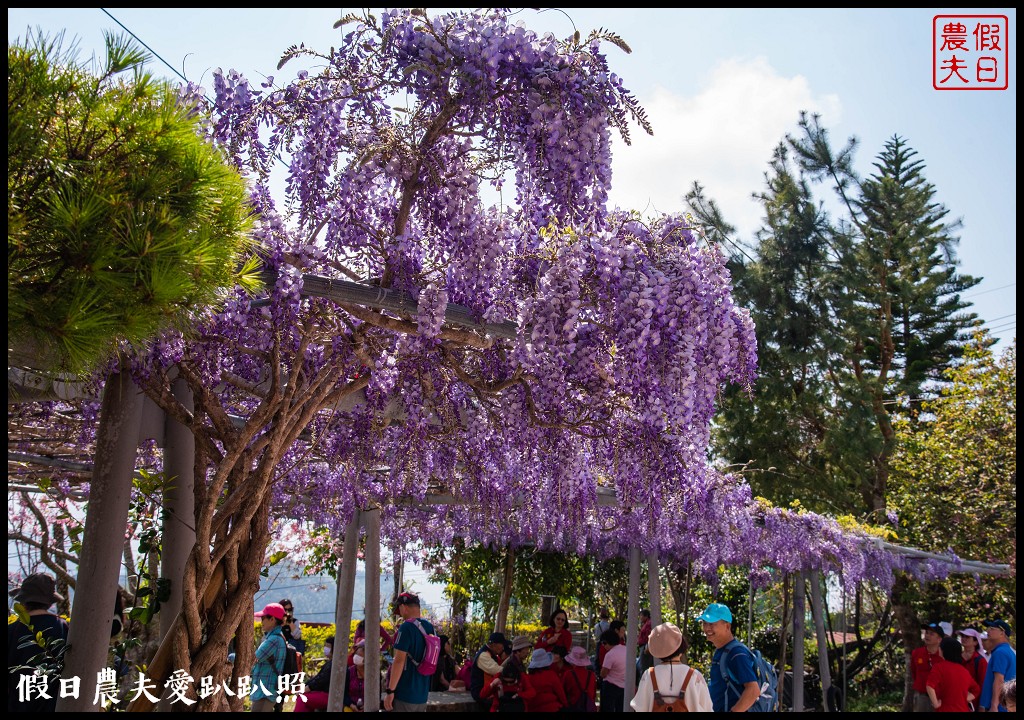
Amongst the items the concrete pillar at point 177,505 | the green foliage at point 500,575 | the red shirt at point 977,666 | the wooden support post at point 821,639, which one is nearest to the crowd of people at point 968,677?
the red shirt at point 977,666

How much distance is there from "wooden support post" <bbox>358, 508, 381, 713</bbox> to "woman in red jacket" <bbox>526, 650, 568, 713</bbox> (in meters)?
1.34

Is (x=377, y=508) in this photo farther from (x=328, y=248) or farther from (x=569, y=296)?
(x=569, y=296)

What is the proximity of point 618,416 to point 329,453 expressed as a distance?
2.33 metres

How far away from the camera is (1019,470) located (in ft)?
11.9

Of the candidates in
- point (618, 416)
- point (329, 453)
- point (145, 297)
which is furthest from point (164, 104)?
point (329, 453)

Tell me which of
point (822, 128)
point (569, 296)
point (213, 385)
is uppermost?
point (822, 128)

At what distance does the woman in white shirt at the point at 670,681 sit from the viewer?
12.4 ft

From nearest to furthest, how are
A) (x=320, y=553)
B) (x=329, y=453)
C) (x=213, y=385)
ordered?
(x=213, y=385)
(x=329, y=453)
(x=320, y=553)

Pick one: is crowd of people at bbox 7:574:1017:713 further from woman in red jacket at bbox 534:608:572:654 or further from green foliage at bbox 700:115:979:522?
green foliage at bbox 700:115:979:522

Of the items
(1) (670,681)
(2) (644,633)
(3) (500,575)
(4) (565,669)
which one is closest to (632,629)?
(2) (644,633)

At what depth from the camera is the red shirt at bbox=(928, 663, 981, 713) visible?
599 cm

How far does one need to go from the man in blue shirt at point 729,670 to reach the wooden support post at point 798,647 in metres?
7.46

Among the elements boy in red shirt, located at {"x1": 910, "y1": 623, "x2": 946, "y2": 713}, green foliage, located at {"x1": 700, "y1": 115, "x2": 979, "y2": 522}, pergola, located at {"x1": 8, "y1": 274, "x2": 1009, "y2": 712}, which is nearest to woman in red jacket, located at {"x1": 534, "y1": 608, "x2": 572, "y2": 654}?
pergola, located at {"x1": 8, "y1": 274, "x2": 1009, "y2": 712}

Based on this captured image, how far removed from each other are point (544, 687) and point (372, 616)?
177 centimetres
